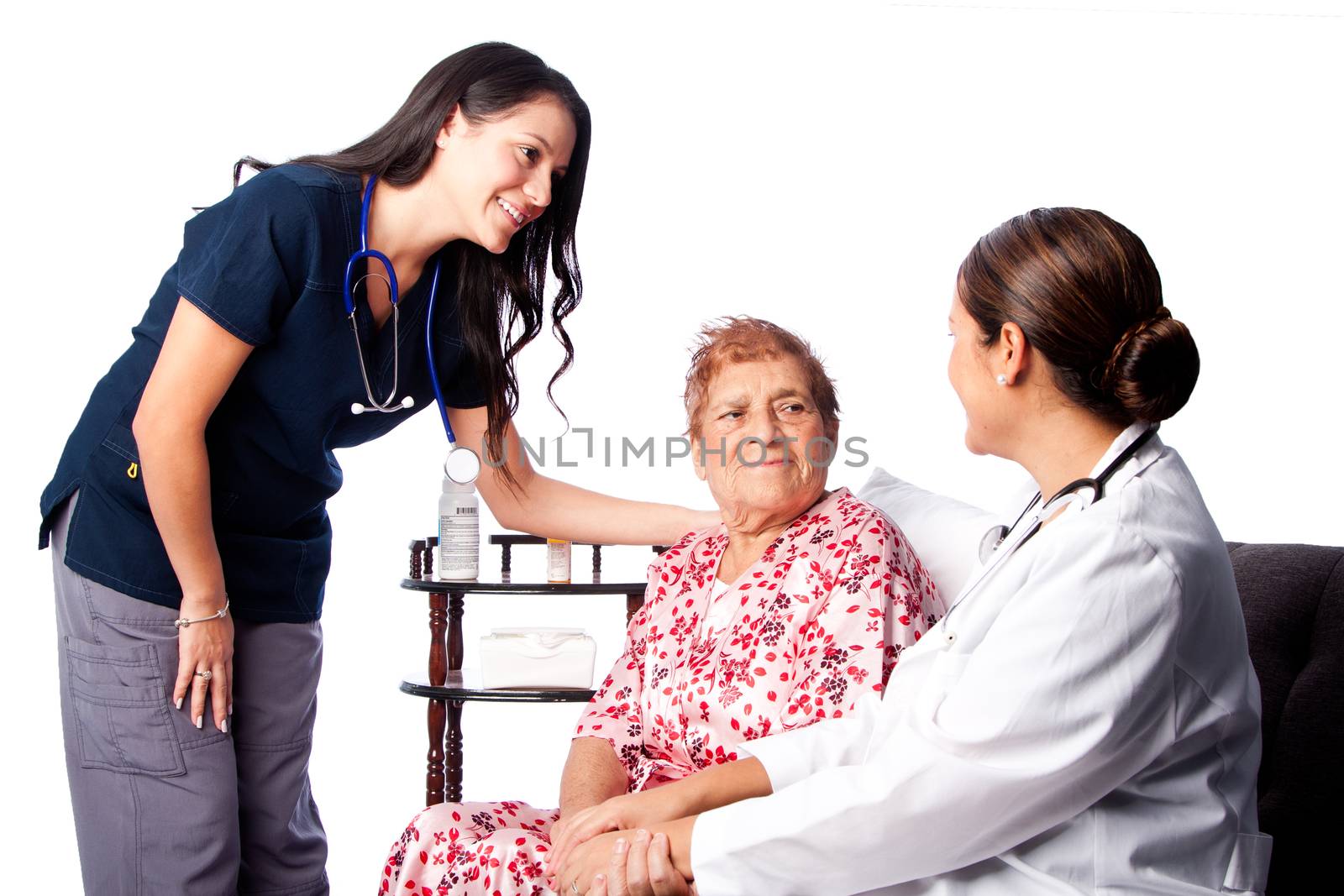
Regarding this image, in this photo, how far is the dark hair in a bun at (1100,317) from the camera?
47.8 inches

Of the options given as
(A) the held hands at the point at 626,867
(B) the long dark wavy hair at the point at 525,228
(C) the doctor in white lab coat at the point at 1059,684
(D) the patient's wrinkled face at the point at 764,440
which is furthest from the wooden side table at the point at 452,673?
(C) the doctor in white lab coat at the point at 1059,684

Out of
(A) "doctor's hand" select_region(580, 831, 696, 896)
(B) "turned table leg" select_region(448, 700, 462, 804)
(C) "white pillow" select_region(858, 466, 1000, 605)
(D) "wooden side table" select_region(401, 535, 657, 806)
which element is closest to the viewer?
(A) "doctor's hand" select_region(580, 831, 696, 896)

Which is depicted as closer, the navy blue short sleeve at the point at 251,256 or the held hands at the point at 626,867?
the held hands at the point at 626,867

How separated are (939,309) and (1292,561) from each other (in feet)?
5.13

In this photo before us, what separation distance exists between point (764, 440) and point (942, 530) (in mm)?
374

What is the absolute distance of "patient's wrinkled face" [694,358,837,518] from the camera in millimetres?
1709

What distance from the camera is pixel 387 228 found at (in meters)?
1.69

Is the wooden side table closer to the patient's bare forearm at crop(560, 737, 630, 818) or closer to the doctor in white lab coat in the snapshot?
the patient's bare forearm at crop(560, 737, 630, 818)

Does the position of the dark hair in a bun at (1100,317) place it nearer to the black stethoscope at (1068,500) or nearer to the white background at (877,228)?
the black stethoscope at (1068,500)

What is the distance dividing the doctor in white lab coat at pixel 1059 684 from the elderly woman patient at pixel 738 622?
0.76 feet

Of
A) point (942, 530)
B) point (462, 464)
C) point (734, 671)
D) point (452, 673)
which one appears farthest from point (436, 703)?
point (942, 530)

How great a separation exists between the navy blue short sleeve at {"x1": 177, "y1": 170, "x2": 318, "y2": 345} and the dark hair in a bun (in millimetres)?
911

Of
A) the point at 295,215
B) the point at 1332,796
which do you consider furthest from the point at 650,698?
the point at 1332,796

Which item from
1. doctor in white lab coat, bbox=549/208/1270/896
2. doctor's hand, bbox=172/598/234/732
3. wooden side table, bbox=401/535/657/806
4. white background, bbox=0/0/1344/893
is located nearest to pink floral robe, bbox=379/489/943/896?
doctor in white lab coat, bbox=549/208/1270/896
